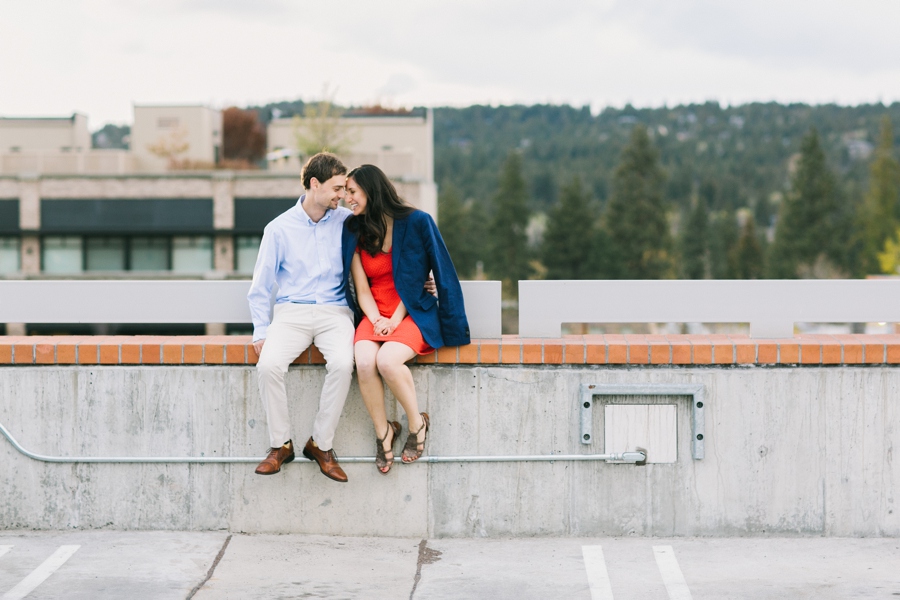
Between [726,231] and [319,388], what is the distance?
402 ft

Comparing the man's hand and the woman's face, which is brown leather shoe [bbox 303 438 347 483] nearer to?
the man's hand

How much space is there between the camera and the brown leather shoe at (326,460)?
529 cm

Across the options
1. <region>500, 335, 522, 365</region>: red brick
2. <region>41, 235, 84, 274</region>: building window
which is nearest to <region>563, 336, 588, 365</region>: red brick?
<region>500, 335, 522, 365</region>: red brick

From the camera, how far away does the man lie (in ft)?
17.0

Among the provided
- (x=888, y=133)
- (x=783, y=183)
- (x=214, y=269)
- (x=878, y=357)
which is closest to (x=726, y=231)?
(x=888, y=133)

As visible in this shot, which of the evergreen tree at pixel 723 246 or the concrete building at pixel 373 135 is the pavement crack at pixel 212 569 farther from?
the evergreen tree at pixel 723 246

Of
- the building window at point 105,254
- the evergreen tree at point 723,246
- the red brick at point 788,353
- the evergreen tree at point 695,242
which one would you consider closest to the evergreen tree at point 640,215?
the evergreen tree at point 723,246

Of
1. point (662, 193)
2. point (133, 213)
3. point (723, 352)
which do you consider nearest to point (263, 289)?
point (723, 352)

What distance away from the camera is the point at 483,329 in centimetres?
558

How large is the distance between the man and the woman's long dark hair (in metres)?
0.14

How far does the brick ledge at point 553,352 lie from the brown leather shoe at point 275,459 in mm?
458

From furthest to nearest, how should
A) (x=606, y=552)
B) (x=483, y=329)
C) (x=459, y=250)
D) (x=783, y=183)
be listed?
(x=783, y=183) → (x=459, y=250) → (x=483, y=329) → (x=606, y=552)

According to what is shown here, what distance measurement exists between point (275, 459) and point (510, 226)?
306ft

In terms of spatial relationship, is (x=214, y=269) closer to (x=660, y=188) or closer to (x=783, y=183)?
(x=660, y=188)
